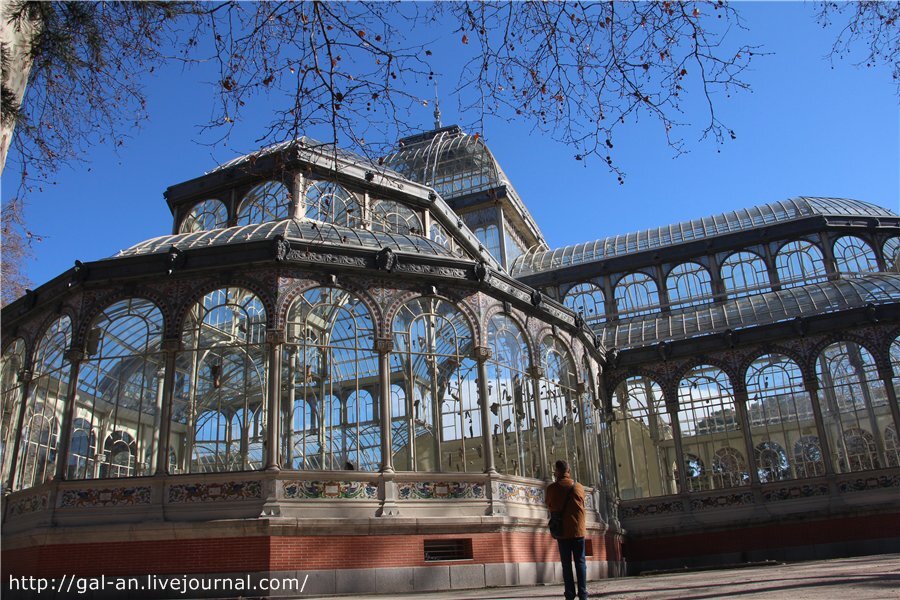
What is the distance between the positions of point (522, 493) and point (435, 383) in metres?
3.21

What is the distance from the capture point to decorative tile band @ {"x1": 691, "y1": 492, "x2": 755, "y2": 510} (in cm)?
2217

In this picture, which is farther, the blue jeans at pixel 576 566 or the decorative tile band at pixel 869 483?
the decorative tile band at pixel 869 483

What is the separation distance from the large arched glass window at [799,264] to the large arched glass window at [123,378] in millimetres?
23224

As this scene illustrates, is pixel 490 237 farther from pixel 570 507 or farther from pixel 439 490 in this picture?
pixel 570 507

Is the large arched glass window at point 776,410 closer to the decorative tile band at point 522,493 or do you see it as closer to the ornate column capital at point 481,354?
the decorative tile band at point 522,493

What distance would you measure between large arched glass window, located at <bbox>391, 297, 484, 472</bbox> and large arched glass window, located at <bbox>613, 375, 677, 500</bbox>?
5.68 meters

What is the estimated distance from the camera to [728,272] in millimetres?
30172

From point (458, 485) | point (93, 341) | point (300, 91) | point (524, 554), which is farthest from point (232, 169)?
point (300, 91)

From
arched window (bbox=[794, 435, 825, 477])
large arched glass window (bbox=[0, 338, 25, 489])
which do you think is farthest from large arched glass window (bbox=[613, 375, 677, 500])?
large arched glass window (bbox=[0, 338, 25, 489])

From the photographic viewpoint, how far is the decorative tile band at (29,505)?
1452cm

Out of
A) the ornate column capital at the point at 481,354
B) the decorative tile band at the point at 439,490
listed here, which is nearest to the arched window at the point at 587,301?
the ornate column capital at the point at 481,354

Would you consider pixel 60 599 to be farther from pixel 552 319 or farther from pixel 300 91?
pixel 552 319

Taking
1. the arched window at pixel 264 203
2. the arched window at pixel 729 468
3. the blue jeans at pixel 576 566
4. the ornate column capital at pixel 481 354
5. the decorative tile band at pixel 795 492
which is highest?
the arched window at pixel 264 203

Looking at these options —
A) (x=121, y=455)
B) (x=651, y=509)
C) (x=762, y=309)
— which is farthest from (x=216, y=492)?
(x=762, y=309)
